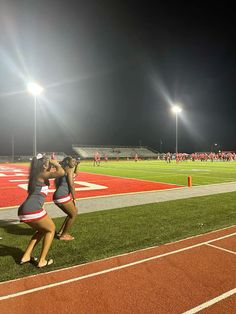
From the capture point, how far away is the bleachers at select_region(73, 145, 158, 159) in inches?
2724

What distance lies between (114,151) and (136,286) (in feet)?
229

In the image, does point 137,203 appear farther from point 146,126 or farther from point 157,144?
point 157,144

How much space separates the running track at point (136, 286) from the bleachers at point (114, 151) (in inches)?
2350

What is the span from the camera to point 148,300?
13.2 feet

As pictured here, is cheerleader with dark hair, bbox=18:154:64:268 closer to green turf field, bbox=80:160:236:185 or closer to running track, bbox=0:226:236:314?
running track, bbox=0:226:236:314

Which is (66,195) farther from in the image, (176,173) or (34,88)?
(176,173)

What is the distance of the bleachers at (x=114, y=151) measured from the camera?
69188 millimetres

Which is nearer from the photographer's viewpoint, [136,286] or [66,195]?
[136,286]

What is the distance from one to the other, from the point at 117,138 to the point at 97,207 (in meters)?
65.3

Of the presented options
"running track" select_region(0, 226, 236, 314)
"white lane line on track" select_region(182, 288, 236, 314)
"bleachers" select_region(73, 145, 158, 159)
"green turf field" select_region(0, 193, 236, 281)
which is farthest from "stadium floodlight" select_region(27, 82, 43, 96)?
"bleachers" select_region(73, 145, 158, 159)

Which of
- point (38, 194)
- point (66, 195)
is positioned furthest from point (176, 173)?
point (38, 194)

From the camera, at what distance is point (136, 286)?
4430 millimetres

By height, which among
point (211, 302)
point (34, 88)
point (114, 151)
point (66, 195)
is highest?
point (34, 88)

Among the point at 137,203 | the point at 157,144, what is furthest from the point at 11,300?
the point at 157,144
